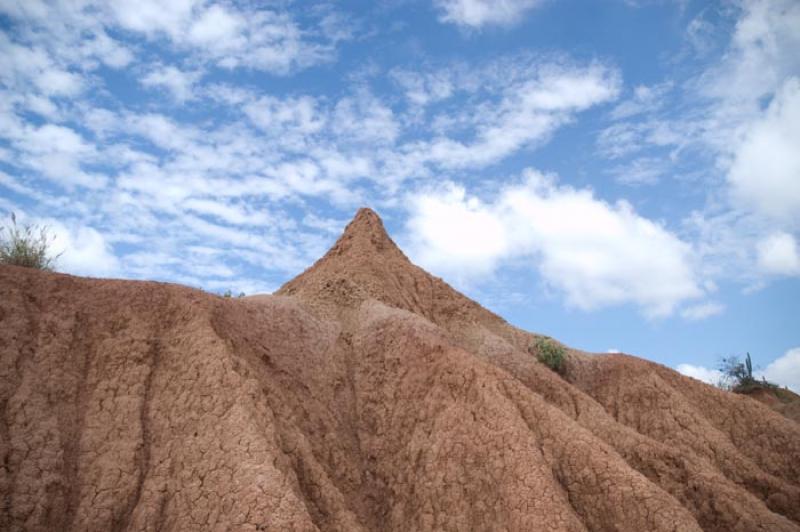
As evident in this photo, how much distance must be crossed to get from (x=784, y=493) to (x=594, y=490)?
9063 mm

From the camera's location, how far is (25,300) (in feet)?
65.1

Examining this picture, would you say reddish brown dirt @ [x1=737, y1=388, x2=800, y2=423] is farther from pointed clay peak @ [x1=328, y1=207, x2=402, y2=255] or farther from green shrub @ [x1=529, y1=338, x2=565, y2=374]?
pointed clay peak @ [x1=328, y1=207, x2=402, y2=255]

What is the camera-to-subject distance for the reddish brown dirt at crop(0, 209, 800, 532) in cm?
1623

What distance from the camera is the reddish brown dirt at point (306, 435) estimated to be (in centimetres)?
1623

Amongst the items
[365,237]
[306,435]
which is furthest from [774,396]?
[306,435]

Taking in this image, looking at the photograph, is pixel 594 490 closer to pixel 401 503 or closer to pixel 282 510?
pixel 401 503

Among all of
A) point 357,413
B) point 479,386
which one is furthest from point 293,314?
point 479,386

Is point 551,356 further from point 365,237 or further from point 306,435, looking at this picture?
point 306,435

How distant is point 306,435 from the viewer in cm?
2020

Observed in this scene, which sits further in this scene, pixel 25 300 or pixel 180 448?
pixel 25 300

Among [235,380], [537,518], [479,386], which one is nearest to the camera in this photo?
[537,518]

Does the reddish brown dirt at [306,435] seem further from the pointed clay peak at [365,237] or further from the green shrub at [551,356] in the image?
the pointed clay peak at [365,237]

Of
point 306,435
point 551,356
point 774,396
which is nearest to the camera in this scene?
point 306,435

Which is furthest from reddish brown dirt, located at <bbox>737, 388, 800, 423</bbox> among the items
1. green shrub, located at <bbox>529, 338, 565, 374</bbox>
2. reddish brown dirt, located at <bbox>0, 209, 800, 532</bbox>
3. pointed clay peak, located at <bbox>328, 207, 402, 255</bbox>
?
pointed clay peak, located at <bbox>328, 207, 402, 255</bbox>
